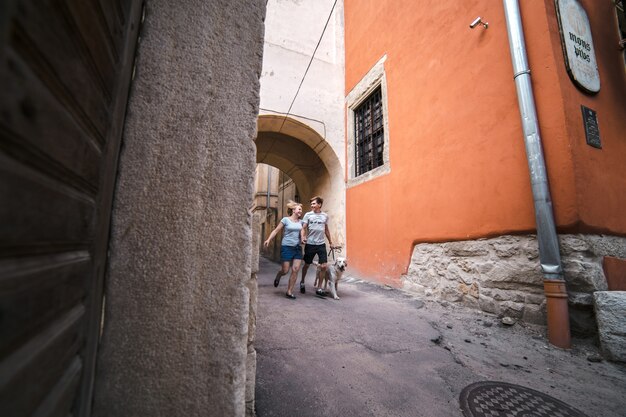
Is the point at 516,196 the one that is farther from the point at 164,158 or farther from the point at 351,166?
the point at 351,166

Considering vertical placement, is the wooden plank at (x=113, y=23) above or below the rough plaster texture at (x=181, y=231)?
above

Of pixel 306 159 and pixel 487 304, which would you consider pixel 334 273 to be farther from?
pixel 306 159

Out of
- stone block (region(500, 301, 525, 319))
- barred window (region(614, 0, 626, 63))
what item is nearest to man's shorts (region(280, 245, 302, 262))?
stone block (region(500, 301, 525, 319))

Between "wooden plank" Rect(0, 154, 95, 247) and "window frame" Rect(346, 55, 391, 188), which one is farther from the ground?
"window frame" Rect(346, 55, 391, 188)

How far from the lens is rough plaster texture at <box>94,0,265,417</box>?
1.02 metres

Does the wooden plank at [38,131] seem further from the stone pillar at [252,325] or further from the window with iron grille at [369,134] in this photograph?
the window with iron grille at [369,134]

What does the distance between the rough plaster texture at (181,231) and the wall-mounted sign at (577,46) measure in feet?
13.4

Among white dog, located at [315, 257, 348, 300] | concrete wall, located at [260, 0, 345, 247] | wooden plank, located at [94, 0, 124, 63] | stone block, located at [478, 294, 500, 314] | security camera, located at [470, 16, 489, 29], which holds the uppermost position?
concrete wall, located at [260, 0, 345, 247]

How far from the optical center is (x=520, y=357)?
8.08ft

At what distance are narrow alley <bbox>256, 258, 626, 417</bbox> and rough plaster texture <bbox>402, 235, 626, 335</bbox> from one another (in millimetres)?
210

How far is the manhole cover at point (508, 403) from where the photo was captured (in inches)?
66.0

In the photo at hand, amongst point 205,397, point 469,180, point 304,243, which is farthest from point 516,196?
point 205,397

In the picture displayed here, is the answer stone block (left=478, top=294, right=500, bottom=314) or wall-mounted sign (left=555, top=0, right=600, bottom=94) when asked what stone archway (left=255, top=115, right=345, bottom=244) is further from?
wall-mounted sign (left=555, top=0, right=600, bottom=94)

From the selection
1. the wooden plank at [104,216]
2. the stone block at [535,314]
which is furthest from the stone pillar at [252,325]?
the stone block at [535,314]
